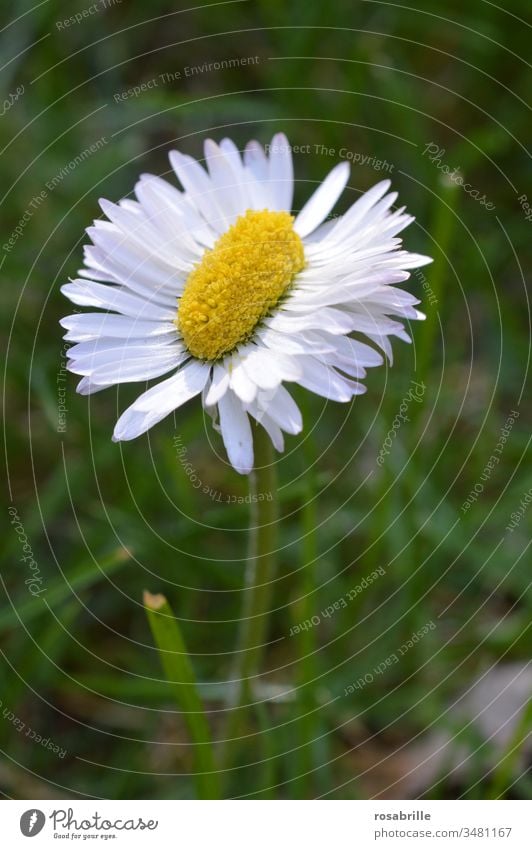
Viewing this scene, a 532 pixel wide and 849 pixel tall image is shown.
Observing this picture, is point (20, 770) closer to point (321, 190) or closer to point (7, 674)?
point (7, 674)

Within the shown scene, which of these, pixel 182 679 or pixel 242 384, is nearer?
pixel 242 384

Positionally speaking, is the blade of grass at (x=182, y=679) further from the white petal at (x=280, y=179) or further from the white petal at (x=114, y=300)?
the white petal at (x=280, y=179)

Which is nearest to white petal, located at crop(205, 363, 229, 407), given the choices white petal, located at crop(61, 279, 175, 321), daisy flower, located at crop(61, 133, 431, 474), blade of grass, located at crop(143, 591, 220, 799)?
daisy flower, located at crop(61, 133, 431, 474)

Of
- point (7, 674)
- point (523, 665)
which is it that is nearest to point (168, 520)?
point (7, 674)

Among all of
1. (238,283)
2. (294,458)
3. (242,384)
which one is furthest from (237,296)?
(294,458)

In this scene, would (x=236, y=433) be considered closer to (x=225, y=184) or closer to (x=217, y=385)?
(x=217, y=385)

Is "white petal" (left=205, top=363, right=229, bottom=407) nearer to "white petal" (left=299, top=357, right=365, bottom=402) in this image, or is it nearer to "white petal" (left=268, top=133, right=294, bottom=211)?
"white petal" (left=299, top=357, right=365, bottom=402)
